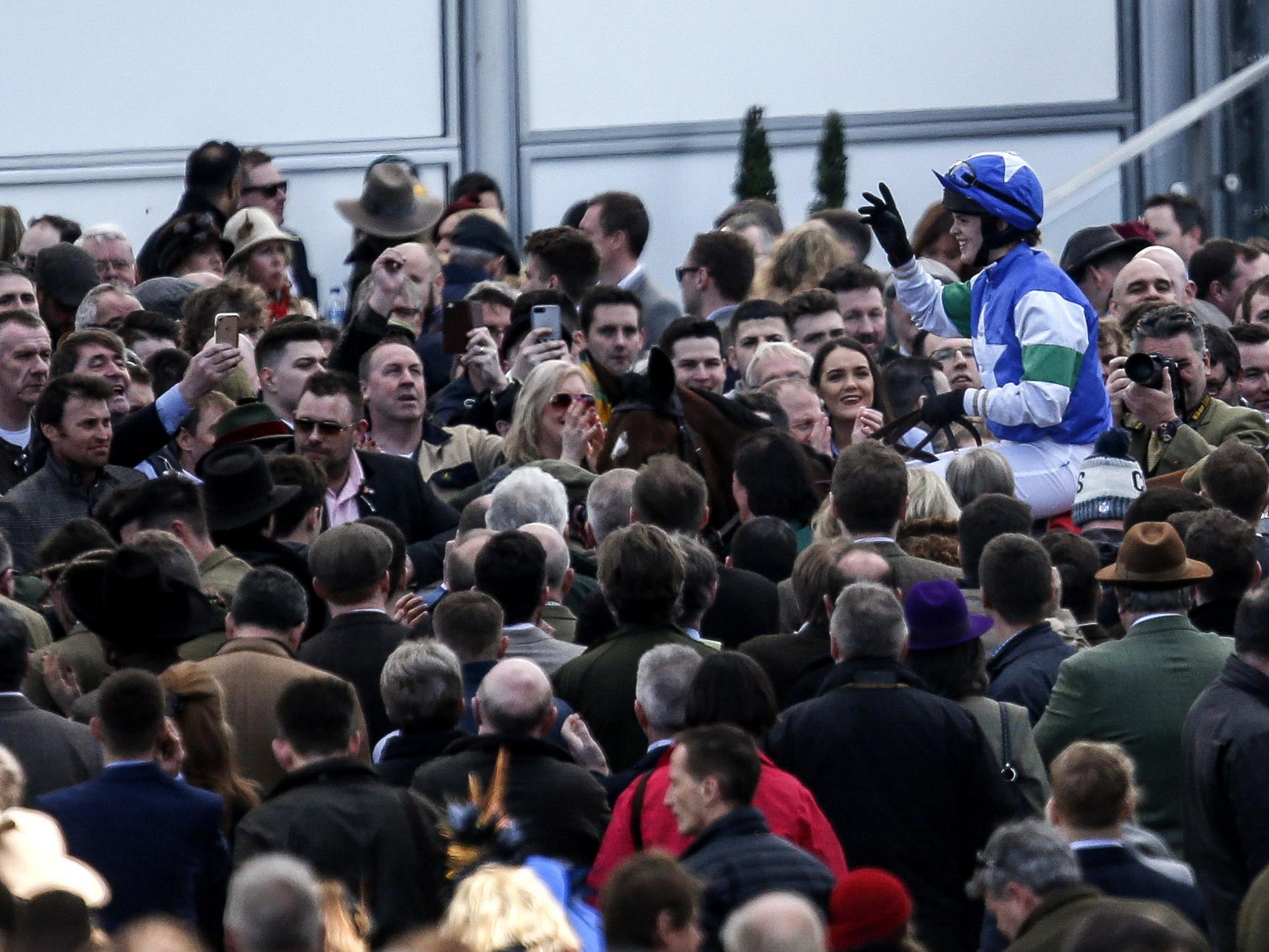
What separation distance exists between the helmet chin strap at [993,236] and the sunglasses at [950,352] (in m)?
1.82

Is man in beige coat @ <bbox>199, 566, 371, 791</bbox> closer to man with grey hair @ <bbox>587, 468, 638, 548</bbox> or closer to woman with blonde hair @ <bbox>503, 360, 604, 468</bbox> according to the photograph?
man with grey hair @ <bbox>587, 468, 638, 548</bbox>

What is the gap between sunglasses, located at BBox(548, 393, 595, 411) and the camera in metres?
9.02

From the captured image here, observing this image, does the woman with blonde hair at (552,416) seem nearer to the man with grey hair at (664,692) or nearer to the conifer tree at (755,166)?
the man with grey hair at (664,692)

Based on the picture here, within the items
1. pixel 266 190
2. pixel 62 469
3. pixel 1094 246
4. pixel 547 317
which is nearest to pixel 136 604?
pixel 62 469

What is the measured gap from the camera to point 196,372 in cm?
867

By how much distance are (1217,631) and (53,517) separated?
393 cm

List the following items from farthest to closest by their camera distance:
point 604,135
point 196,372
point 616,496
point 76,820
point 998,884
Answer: point 604,135, point 196,372, point 616,496, point 76,820, point 998,884

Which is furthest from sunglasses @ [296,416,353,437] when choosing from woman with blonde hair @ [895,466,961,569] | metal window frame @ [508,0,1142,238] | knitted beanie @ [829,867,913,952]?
metal window frame @ [508,0,1142,238]

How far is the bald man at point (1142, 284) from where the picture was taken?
35.0ft

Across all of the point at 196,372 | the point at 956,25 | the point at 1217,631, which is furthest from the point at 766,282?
the point at 956,25

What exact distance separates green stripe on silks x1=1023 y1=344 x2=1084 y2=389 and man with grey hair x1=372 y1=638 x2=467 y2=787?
3.41 meters

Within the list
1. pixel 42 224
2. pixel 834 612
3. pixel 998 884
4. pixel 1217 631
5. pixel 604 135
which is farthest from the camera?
pixel 604 135

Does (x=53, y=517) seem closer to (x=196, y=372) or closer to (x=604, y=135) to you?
(x=196, y=372)

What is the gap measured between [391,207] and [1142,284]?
4.28 m
